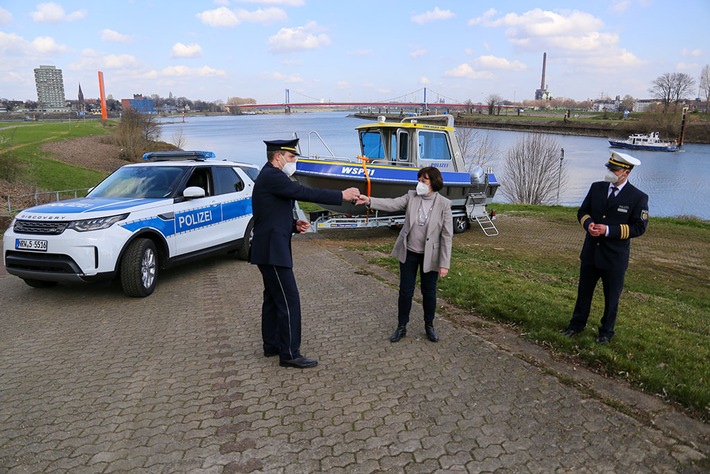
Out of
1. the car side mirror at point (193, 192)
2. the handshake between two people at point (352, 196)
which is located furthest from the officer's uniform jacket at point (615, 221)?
the car side mirror at point (193, 192)

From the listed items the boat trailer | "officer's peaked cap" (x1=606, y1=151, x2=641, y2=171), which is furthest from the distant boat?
"officer's peaked cap" (x1=606, y1=151, x2=641, y2=171)

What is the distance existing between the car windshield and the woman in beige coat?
3.76 m

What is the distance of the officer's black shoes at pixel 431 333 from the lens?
4863 mm

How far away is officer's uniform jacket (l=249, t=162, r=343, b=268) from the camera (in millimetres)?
4113

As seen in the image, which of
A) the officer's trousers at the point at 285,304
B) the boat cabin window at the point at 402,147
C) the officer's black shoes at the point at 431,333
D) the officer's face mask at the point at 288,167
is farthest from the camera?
the boat cabin window at the point at 402,147

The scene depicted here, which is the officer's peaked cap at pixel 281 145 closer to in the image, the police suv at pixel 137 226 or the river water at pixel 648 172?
the police suv at pixel 137 226

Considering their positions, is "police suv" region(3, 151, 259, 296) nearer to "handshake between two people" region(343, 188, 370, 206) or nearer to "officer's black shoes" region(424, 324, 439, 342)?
"handshake between two people" region(343, 188, 370, 206)

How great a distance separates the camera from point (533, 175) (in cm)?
3562

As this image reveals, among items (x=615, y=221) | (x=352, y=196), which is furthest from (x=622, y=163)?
(x=352, y=196)

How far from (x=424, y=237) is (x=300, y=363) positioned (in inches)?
63.7

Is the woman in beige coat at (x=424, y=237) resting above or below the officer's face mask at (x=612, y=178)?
below

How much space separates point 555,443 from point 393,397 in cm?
116

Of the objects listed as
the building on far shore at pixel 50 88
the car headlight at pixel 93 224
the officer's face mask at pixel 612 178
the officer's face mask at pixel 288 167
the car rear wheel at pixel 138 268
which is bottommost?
the car rear wheel at pixel 138 268

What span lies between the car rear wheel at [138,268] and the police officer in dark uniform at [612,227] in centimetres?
510
